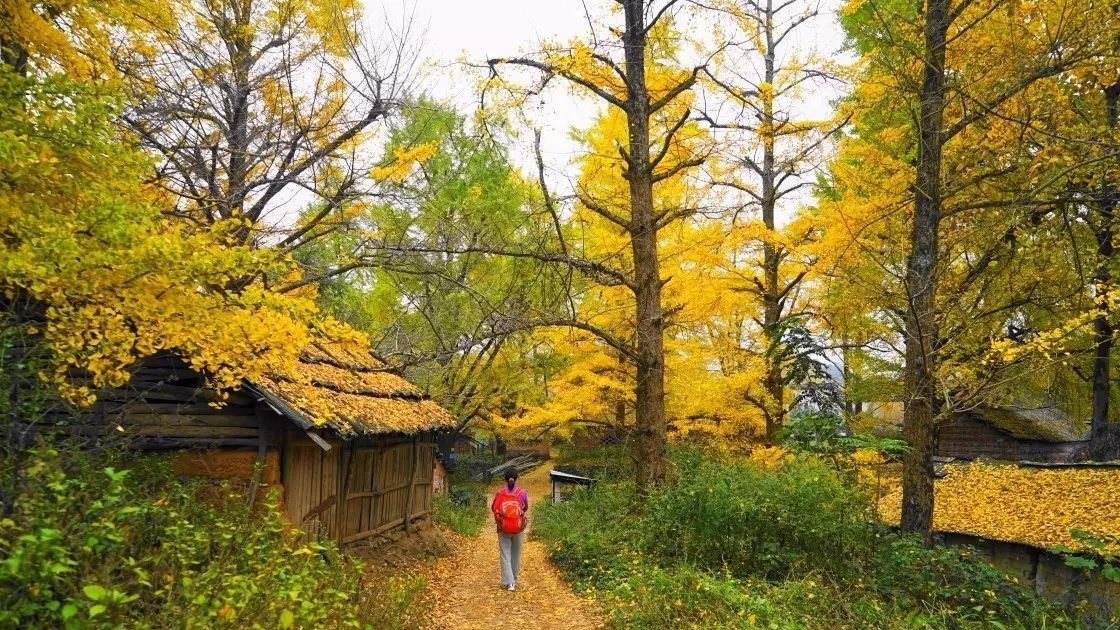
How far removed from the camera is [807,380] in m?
10.1

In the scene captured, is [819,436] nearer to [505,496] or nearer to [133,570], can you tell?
[505,496]

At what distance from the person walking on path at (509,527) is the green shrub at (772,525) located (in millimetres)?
2111

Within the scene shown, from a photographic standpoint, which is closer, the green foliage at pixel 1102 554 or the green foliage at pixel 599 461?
the green foliage at pixel 1102 554

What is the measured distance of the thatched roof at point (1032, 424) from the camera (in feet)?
78.8

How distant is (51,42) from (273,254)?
2585 millimetres

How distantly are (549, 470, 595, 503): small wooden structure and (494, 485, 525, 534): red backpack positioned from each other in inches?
372

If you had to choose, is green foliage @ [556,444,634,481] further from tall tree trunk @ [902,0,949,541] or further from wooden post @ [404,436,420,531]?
tall tree trunk @ [902,0,949,541]

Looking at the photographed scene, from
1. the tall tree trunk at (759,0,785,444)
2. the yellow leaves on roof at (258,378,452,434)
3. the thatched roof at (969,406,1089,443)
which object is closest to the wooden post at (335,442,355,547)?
the yellow leaves on roof at (258,378,452,434)

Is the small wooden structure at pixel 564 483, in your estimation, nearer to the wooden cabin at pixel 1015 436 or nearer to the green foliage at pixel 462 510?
the green foliage at pixel 462 510

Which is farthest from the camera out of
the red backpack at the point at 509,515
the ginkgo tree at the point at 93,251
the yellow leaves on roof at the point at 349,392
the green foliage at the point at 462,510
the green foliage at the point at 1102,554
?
the green foliage at the point at 462,510

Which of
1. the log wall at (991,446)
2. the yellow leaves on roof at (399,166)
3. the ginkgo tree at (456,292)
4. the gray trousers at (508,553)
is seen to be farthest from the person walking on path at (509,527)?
the log wall at (991,446)

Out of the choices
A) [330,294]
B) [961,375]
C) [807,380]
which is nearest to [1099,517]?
[961,375]

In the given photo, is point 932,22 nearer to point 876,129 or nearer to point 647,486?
point 647,486

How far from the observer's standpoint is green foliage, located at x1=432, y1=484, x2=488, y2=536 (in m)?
18.3
